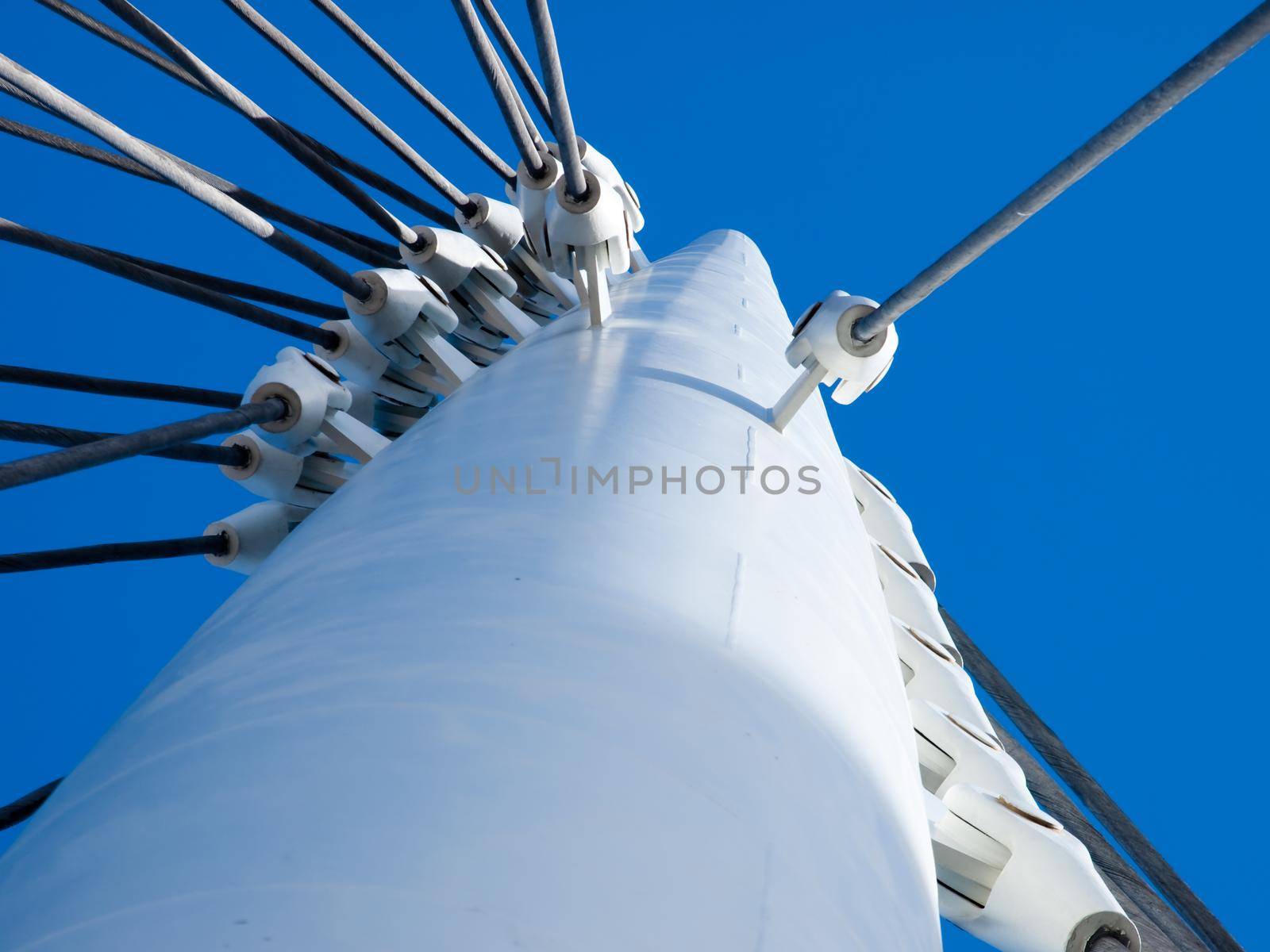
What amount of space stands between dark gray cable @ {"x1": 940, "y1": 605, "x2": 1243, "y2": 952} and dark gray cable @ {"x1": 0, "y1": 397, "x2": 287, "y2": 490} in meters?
2.08

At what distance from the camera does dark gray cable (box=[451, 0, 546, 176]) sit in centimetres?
253

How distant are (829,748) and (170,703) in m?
0.66

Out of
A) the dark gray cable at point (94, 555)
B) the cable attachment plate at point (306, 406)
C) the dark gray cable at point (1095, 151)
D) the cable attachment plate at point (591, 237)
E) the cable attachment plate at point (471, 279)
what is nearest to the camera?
the dark gray cable at point (1095, 151)

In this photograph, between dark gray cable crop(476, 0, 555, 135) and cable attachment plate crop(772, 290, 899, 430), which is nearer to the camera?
cable attachment plate crop(772, 290, 899, 430)

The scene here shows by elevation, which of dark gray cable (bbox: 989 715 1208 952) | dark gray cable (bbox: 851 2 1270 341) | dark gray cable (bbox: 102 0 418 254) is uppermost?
dark gray cable (bbox: 102 0 418 254)

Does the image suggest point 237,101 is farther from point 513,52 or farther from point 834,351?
point 834,351

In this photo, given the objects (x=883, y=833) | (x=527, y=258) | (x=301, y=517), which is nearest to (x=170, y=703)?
(x=883, y=833)

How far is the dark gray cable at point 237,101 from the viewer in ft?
7.25

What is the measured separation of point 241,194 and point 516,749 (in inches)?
83.4

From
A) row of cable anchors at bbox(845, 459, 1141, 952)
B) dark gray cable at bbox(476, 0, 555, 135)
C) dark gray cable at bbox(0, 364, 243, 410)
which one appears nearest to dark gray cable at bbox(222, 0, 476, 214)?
dark gray cable at bbox(476, 0, 555, 135)

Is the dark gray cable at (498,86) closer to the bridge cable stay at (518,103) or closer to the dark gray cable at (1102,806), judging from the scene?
the bridge cable stay at (518,103)

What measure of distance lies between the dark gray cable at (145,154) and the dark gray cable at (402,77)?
2.03ft

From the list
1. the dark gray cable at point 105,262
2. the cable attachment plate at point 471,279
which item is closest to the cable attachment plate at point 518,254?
the cable attachment plate at point 471,279

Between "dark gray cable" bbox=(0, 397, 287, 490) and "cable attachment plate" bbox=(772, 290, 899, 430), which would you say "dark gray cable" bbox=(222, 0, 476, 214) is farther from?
"cable attachment plate" bbox=(772, 290, 899, 430)
